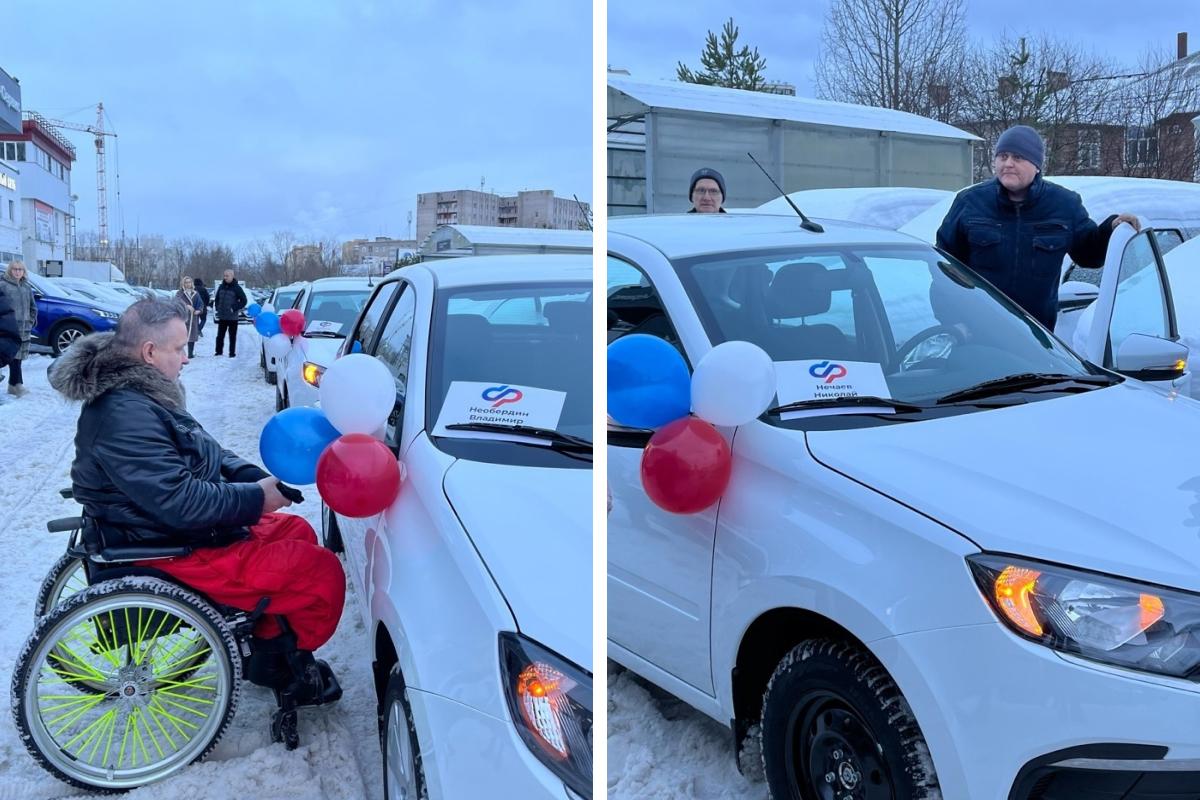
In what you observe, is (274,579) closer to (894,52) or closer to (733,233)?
(733,233)

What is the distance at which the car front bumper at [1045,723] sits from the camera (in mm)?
1397

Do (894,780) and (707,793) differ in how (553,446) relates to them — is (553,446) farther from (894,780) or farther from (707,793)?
(894,780)

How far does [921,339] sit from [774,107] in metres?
2.03

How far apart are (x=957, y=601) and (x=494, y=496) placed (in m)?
0.95

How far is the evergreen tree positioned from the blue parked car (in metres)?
2.09

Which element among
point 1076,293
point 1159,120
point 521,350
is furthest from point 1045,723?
point 1159,120

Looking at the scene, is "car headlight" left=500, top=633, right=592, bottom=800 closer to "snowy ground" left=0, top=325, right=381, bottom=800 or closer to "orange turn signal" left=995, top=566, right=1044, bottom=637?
"orange turn signal" left=995, top=566, right=1044, bottom=637

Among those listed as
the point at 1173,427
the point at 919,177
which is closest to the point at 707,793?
the point at 1173,427

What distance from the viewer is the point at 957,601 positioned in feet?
4.95

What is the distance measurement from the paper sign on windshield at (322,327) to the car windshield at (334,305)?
107 millimetres

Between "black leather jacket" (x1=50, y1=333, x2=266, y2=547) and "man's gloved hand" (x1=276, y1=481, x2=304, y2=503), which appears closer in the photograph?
"black leather jacket" (x1=50, y1=333, x2=266, y2=547)

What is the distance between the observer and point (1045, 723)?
4.68 feet

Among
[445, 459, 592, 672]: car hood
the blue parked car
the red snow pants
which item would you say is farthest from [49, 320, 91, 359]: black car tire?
[445, 459, 592, 672]: car hood

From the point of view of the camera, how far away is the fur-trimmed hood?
2422mm
